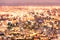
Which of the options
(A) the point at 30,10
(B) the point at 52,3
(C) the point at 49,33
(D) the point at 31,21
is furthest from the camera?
Answer: (B) the point at 52,3

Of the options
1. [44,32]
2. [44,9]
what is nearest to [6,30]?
[44,32]

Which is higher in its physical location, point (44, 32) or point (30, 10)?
point (30, 10)

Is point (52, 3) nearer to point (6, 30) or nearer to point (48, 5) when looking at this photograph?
point (48, 5)

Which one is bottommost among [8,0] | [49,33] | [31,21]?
[49,33]

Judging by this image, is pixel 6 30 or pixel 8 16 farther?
pixel 8 16

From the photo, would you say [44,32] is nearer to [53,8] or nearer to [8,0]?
[53,8]

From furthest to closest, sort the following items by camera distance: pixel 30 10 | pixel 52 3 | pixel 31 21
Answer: pixel 52 3 → pixel 30 10 → pixel 31 21
